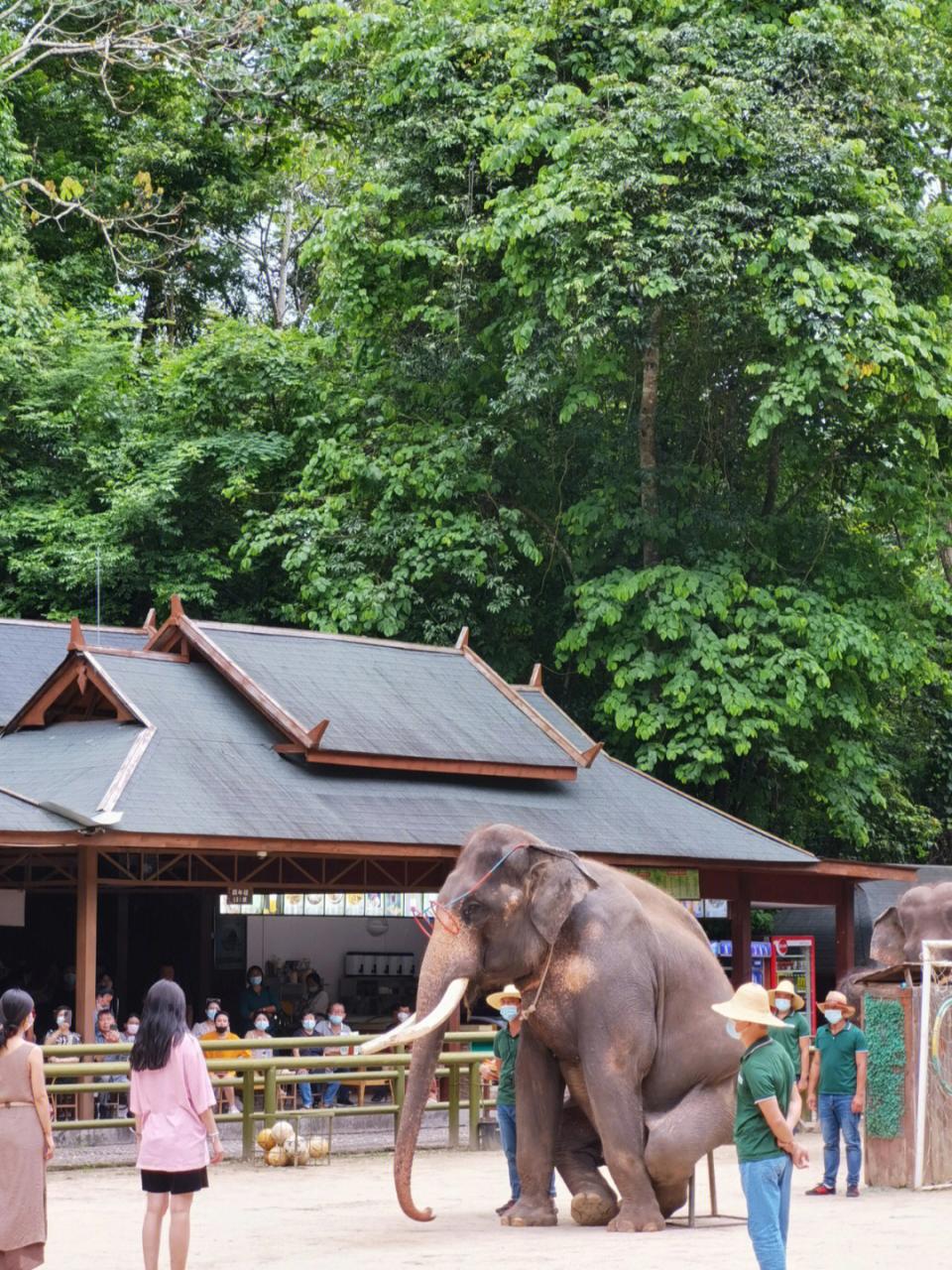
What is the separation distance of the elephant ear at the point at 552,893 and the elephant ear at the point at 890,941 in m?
8.50

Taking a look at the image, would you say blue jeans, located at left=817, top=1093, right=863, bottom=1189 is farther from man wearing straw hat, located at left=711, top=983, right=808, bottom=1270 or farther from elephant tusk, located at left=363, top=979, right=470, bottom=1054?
man wearing straw hat, located at left=711, top=983, right=808, bottom=1270

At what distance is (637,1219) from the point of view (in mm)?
10977

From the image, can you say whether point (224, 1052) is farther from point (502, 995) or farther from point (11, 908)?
point (502, 995)

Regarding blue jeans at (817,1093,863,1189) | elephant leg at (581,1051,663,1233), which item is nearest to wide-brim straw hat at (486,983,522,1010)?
elephant leg at (581,1051,663,1233)

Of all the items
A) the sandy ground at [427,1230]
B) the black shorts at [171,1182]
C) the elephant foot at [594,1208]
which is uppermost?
the black shorts at [171,1182]

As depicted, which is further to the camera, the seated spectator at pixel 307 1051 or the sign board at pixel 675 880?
the sign board at pixel 675 880

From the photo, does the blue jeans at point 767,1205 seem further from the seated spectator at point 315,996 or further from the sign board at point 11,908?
the sign board at point 11,908

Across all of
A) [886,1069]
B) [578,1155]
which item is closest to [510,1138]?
[578,1155]

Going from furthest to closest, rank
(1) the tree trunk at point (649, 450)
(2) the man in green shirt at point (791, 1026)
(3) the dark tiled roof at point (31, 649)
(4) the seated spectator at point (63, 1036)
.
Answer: (1) the tree trunk at point (649, 450)
(3) the dark tiled roof at point (31, 649)
(4) the seated spectator at point (63, 1036)
(2) the man in green shirt at point (791, 1026)

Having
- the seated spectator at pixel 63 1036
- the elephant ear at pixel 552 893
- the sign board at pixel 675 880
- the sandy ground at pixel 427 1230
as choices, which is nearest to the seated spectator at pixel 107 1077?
the seated spectator at pixel 63 1036

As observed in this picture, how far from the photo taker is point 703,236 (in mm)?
24766

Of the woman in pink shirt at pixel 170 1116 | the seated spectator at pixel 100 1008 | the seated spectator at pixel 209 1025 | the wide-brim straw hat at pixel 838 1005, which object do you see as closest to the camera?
the woman in pink shirt at pixel 170 1116

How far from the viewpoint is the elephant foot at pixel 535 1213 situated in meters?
11.4

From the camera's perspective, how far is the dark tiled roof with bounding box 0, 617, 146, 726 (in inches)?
866
